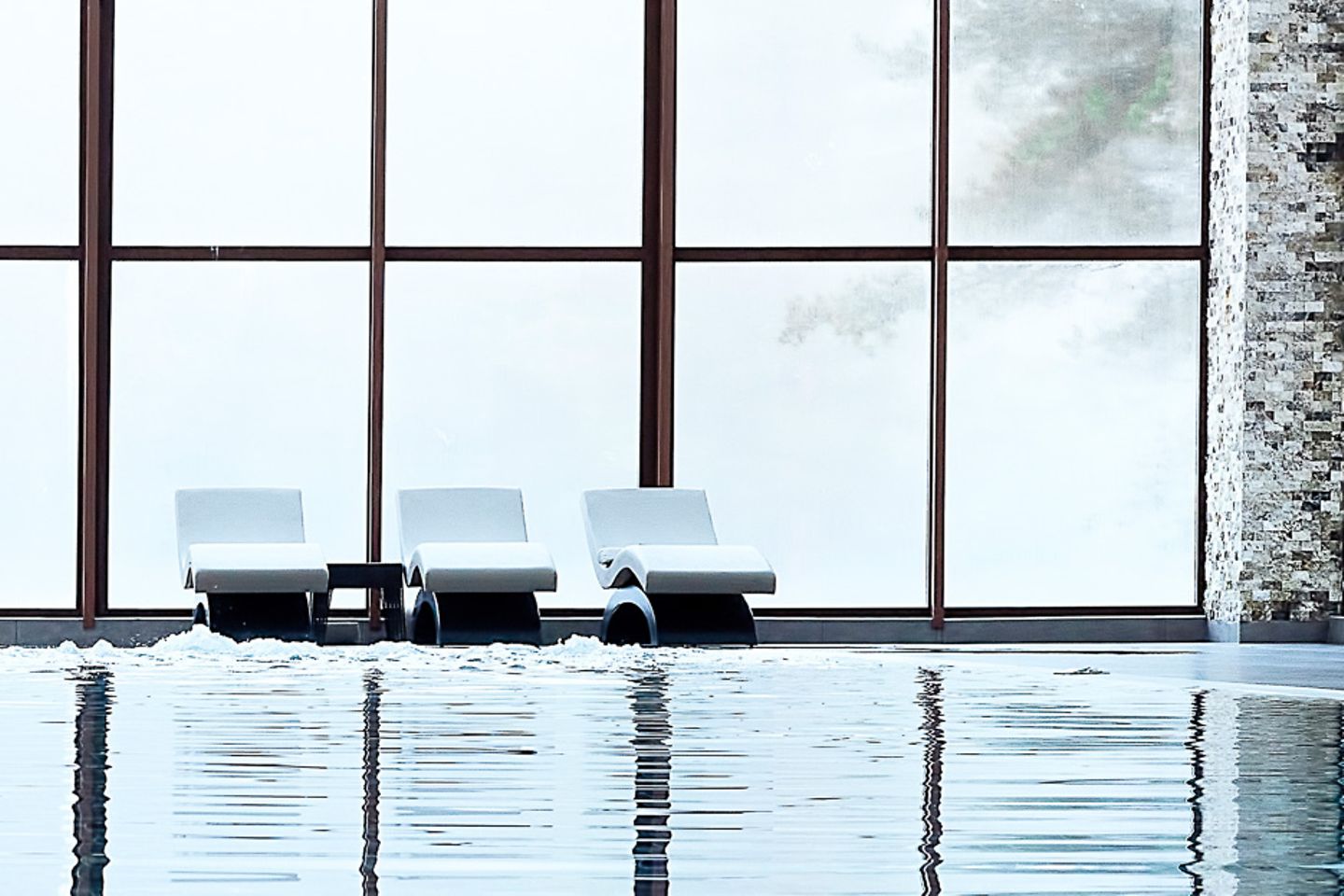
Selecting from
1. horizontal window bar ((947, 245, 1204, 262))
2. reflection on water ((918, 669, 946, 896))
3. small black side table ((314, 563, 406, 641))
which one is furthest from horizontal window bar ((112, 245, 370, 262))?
reflection on water ((918, 669, 946, 896))

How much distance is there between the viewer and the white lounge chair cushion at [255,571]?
9461 millimetres

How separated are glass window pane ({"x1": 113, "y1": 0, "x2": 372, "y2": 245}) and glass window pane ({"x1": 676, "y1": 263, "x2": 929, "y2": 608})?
210 cm

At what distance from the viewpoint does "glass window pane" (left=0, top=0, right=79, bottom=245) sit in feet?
36.1

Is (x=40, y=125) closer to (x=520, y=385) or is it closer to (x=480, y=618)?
(x=520, y=385)

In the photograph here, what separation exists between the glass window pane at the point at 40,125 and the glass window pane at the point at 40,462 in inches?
18.5

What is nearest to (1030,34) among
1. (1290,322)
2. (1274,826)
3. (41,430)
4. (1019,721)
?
(1290,322)

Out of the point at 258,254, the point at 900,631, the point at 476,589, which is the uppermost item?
the point at 258,254

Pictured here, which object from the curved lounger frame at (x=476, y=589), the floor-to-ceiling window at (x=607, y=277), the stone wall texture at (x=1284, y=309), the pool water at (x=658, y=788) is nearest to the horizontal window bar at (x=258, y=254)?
the floor-to-ceiling window at (x=607, y=277)

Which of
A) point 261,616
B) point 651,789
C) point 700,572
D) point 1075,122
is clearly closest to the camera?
point 651,789

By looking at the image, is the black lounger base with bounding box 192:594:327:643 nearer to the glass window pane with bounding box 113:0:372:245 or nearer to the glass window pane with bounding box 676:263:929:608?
the glass window pane with bounding box 113:0:372:245

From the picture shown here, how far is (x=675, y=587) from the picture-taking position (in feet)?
29.7

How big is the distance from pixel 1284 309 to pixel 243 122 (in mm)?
5626

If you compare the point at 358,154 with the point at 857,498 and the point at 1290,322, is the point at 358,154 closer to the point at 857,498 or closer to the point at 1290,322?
the point at 857,498

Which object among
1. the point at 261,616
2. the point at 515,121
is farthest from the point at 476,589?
the point at 515,121
